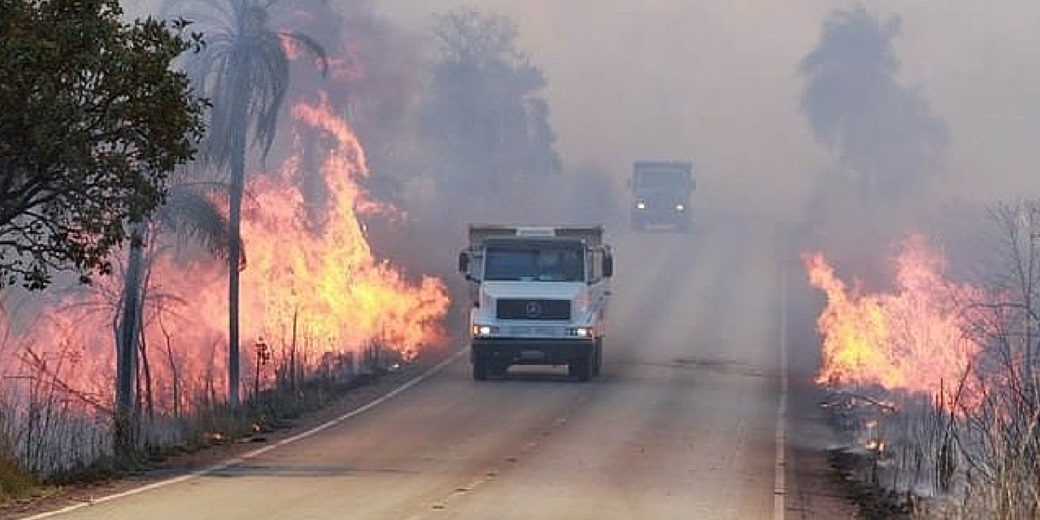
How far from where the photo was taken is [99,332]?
144ft

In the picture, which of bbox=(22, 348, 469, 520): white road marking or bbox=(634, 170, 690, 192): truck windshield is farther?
bbox=(634, 170, 690, 192): truck windshield

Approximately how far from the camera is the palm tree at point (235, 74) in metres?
34.2

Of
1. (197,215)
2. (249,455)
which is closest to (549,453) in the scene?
(249,455)

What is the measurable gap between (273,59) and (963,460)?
72.7ft

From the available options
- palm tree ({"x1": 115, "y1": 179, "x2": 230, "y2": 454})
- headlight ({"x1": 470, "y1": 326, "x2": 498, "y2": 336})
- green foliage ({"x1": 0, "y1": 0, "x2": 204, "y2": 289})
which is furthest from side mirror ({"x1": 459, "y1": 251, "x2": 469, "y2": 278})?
green foliage ({"x1": 0, "y1": 0, "x2": 204, "y2": 289})

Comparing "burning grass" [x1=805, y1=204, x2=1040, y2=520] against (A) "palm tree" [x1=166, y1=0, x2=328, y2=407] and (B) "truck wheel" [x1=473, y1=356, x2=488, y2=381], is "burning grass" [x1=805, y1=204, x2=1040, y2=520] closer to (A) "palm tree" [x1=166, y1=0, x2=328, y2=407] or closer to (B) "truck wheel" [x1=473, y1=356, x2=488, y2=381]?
(B) "truck wheel" [x1=473, y1=356, x2=488, y2=381]

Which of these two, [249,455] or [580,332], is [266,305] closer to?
[580,332]

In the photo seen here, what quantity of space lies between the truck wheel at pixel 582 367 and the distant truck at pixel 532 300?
0.8 inches

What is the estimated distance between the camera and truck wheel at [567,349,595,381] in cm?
3684

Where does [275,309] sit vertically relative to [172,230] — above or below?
below

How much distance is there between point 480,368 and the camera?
37062 mm

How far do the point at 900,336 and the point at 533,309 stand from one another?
1005 cm

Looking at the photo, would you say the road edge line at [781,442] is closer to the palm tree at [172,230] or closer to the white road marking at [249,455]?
the white road marking at [249,455]

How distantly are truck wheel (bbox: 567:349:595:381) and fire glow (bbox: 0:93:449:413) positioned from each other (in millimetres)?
6062
